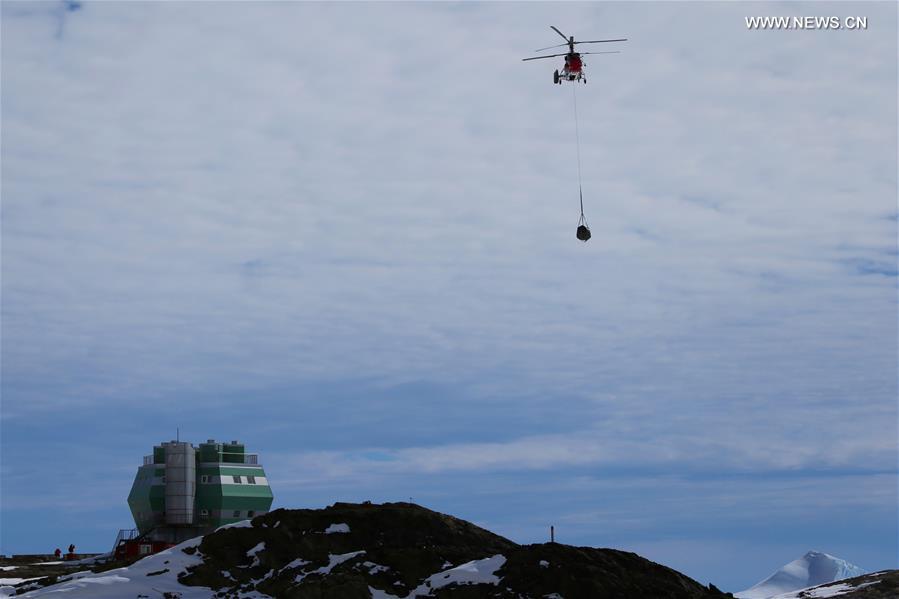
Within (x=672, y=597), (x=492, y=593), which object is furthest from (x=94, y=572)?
(x=672, y=597)

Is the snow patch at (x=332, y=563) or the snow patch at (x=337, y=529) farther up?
the snow patch at (x=337, y=529)

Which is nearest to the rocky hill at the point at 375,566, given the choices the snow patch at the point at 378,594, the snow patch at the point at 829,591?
the snow patch at the point at 378,594

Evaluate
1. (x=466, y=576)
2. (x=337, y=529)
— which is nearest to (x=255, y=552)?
(x=337, y=529)

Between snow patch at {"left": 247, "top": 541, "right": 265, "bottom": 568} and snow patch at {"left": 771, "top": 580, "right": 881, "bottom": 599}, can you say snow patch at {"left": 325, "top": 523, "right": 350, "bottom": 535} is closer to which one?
snow patch at {"left": 247, "top": 541, "right": 265, "bottom": 568}

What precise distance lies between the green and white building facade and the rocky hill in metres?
16.1

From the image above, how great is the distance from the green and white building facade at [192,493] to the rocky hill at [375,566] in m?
16.1

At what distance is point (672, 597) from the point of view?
174 feet

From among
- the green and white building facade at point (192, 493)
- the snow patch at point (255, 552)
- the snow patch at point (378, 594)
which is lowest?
the snow patch at point (378, 594)

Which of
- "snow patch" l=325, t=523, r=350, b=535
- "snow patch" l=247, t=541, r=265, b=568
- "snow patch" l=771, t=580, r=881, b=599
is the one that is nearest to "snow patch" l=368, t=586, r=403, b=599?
"snow patch" l=247, t=541, r=265, b=568

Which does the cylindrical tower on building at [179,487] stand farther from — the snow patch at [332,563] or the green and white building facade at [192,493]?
the snow patch at [332,563]

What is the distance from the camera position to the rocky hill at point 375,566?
53.4 m

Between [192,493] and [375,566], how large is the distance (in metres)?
26.7

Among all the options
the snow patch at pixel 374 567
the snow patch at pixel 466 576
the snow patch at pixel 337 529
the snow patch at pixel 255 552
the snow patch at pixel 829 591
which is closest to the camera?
the snow patch at pixel 466 576

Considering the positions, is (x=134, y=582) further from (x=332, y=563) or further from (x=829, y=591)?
(x=829, y=591)
